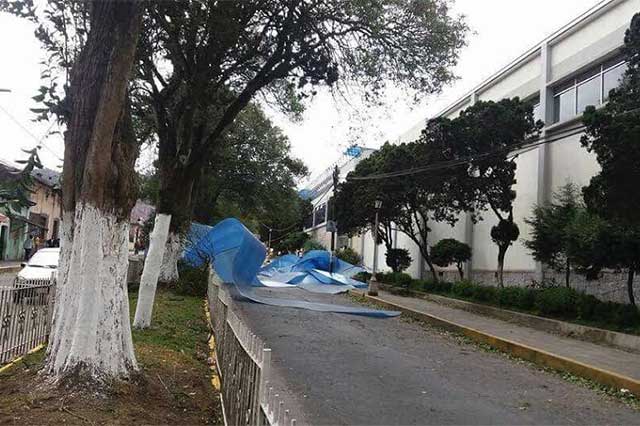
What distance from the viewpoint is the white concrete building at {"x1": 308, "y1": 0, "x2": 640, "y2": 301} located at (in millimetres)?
17844

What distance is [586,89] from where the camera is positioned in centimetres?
1938

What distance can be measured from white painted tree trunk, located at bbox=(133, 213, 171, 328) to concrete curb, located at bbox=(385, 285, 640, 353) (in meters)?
8.89

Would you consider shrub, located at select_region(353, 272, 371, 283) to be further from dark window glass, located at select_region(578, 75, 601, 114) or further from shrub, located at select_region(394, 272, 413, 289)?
dark window glass, located at select_region(578, 75, 601, 114)

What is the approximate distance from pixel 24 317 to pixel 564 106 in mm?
18240

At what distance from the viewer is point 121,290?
247 inches

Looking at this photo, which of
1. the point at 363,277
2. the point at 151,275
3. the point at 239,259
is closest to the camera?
the point at 151,275

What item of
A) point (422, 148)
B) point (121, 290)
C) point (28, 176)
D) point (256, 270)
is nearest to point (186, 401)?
point (121, 290)

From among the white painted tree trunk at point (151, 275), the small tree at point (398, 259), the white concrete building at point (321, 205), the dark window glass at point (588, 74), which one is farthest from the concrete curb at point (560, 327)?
the white concrete building at point (321, 205)

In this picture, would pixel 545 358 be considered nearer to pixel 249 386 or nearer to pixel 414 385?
pixel 414 385

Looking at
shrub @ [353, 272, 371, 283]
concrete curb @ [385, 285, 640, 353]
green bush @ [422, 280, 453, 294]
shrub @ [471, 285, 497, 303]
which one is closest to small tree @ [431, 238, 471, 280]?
green bush @ [422, 280, 453, 294]

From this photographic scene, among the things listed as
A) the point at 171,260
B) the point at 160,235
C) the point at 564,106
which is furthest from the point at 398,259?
the point at 160,235

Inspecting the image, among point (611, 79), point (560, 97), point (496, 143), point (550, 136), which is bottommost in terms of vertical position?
point (496, 143)

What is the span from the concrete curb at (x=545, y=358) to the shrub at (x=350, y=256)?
92.7 feet

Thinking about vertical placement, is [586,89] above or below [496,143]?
above
